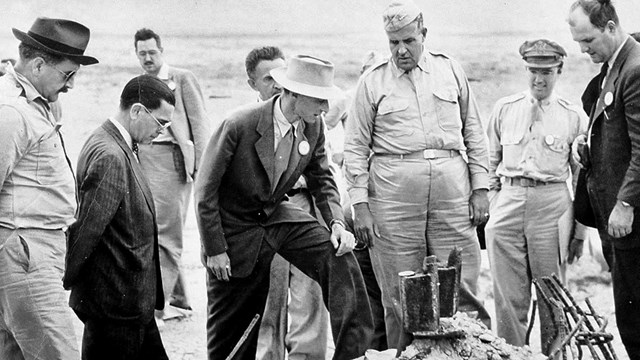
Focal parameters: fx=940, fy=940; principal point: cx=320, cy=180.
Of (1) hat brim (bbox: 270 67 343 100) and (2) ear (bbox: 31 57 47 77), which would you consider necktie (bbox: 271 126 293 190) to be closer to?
(1) hat brim (bbox: 270 67 343 100)

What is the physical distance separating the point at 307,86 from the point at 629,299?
2.14 metres

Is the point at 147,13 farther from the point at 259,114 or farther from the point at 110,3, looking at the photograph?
the point at 259,114

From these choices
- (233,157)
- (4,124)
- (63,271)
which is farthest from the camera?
(233,157)

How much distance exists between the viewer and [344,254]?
532 centimetres

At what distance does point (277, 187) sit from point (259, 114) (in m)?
0.43

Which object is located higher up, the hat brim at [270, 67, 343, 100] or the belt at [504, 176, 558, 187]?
the hat brim at [270, 67, 343, 100]

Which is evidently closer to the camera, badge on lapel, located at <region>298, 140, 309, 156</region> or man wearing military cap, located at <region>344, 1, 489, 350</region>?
badge on lapel, located at <region>298, 140, 309, 156</region>

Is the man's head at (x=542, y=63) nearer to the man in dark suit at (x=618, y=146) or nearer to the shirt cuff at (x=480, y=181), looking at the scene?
the man in dark suit at (x=618, y=146)

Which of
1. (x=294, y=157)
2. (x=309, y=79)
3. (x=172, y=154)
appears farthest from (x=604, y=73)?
(x=172, y=154)

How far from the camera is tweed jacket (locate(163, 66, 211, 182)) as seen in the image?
729 cm

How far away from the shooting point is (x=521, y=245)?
6.28 meters

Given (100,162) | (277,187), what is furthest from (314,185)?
(100,162)

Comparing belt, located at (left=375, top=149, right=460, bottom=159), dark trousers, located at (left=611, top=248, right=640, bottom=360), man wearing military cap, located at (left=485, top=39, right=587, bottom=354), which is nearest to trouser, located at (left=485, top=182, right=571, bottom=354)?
man wearing military cap, located at (left=485, top=39, right=587, bottom=354)

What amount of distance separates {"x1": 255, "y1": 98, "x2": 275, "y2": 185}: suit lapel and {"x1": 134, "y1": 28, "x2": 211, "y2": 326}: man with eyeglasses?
2086 millimetres
